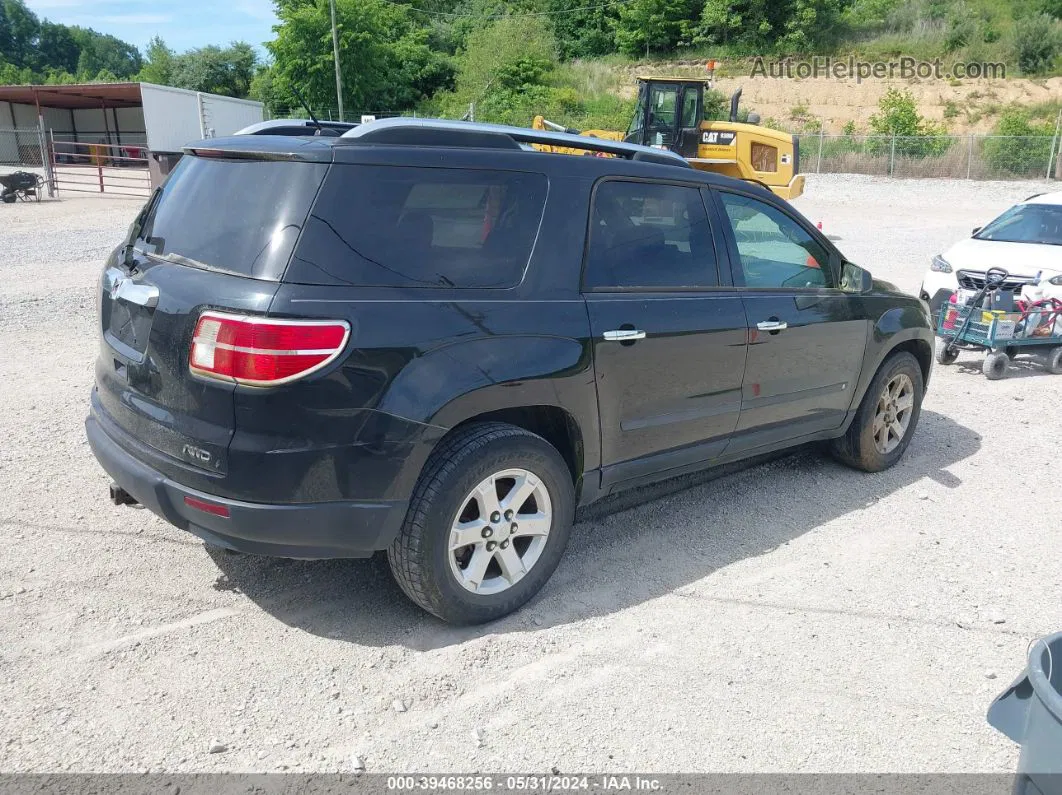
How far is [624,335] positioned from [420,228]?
1050mm

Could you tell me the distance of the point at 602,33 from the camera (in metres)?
65.3

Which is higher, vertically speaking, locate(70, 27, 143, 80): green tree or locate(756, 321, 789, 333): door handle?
locate(70, 27, 143, 80): green tree

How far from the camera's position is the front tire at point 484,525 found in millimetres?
3318

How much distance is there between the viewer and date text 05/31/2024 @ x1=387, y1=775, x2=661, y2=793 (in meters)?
2.72

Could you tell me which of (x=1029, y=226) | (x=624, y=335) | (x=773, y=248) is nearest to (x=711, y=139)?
(x=1029, y=226)

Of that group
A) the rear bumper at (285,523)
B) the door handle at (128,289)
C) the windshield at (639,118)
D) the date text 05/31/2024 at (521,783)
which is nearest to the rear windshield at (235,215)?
the door handle at (128,289)

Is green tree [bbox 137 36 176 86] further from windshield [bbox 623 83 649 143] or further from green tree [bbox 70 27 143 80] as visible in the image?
windshield [bbox 623 83 649 143]

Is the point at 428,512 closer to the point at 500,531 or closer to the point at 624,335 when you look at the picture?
the point at 500,531

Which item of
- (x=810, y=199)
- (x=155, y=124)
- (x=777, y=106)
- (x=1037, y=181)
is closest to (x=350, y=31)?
(x=155, y=124)

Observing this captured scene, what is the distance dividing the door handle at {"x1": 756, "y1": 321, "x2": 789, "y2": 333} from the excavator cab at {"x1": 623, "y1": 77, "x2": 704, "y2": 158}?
15586mm

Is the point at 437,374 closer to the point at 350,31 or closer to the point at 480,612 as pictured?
the point at 480,612

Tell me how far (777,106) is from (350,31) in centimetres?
2603

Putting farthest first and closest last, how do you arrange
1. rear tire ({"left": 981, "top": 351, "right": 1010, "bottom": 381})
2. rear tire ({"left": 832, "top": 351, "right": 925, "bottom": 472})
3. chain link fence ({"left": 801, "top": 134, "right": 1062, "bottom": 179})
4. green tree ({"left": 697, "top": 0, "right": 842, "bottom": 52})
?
1. green tree ({"left": 697, "top": 0, "right": 842, "bottom": 52})
2. chain link fence ({"left": 801, "top": 134, "right": 1062, "bottom": 179})
3. rear tire ({"left": 981, "top": 351, "right": 1010, "bottom": 381})
4. rear tire ({"left": 832, "top": 351, "right": 925, "bottom": 472})

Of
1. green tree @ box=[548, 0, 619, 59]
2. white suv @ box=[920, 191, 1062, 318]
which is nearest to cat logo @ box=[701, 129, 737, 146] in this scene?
white suv @ box=[920, 191, 1062, 318]
